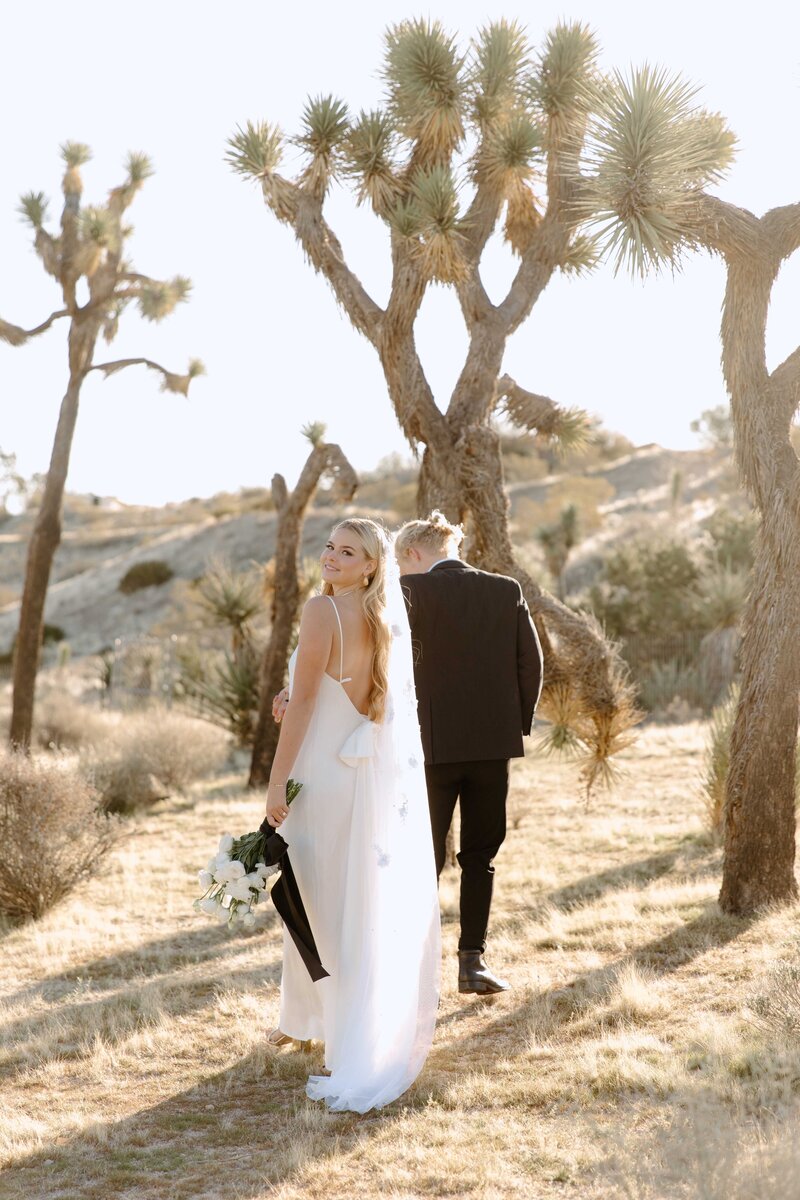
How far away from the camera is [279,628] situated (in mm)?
12453

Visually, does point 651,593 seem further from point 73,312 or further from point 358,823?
point 358,823

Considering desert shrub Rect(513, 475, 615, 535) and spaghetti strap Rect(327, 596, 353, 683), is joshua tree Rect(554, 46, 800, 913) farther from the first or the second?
desert shrub Rect(513, 475, 615, 535)

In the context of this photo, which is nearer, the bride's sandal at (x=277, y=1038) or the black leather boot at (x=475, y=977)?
the bride's sandal at (x=277, y=1038)

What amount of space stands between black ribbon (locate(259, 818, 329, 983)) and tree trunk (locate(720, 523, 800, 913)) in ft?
9.38

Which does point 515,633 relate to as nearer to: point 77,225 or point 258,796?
point 258,796

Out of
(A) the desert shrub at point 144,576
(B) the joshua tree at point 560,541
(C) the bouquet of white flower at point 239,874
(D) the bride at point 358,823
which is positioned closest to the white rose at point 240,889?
(C) the bouquet of white flower at point 239,874

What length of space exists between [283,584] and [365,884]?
844 cm

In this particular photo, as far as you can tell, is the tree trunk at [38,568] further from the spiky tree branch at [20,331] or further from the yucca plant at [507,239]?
the yucca plant at [507,239]

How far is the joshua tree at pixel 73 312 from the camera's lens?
42.2ft

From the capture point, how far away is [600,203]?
6031mm

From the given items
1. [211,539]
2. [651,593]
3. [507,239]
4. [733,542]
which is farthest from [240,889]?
[211,539]

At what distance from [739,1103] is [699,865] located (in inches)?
172

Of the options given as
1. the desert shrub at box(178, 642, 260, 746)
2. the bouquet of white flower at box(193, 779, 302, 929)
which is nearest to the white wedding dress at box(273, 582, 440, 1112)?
the bouquet of white flower at box(193, 779, 302, 929)

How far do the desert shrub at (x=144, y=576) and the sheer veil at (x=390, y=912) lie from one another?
3673cm
